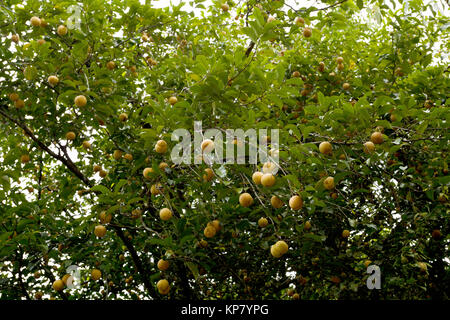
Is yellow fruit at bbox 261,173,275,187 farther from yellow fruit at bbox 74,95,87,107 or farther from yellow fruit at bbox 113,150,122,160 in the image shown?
yellow fruit at bbox 113,150,122,160

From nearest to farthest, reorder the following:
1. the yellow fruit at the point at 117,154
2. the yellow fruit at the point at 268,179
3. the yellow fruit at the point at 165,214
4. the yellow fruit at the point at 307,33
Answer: the yellow fruit at the point at 268,179
the yellow fruit at the point at 165,214
the yellow fruit at the point at 117,154
the yellow fruit at the point at 307,33

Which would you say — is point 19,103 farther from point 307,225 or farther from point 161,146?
point 307,225

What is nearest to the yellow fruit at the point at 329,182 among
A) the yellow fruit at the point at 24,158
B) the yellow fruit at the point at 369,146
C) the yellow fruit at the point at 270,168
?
the yellow fruit at the point at 369,146

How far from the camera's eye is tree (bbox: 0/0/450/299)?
2.46 meters

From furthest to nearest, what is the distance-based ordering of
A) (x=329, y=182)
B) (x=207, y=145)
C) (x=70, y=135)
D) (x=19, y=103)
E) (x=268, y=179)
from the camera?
(x=70, y=135)
(x=19, y=103)
(x=329, y=182)
(x=207, y=145)
(x=268, y=179)

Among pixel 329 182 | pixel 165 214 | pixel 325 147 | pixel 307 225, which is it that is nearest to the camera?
pixel 325 147

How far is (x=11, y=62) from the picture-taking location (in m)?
3.05

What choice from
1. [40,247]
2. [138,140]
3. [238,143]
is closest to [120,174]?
[138,140]

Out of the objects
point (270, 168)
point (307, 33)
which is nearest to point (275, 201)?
point (270, 168)

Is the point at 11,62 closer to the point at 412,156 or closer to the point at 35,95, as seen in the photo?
the point at 35,95

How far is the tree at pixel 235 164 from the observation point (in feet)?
8.05

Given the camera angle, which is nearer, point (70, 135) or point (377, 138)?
point (377, 138)

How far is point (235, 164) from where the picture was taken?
7.77ft

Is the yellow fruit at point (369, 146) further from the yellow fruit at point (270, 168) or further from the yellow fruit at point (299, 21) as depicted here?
the yellow fruit at point (299, 21)
